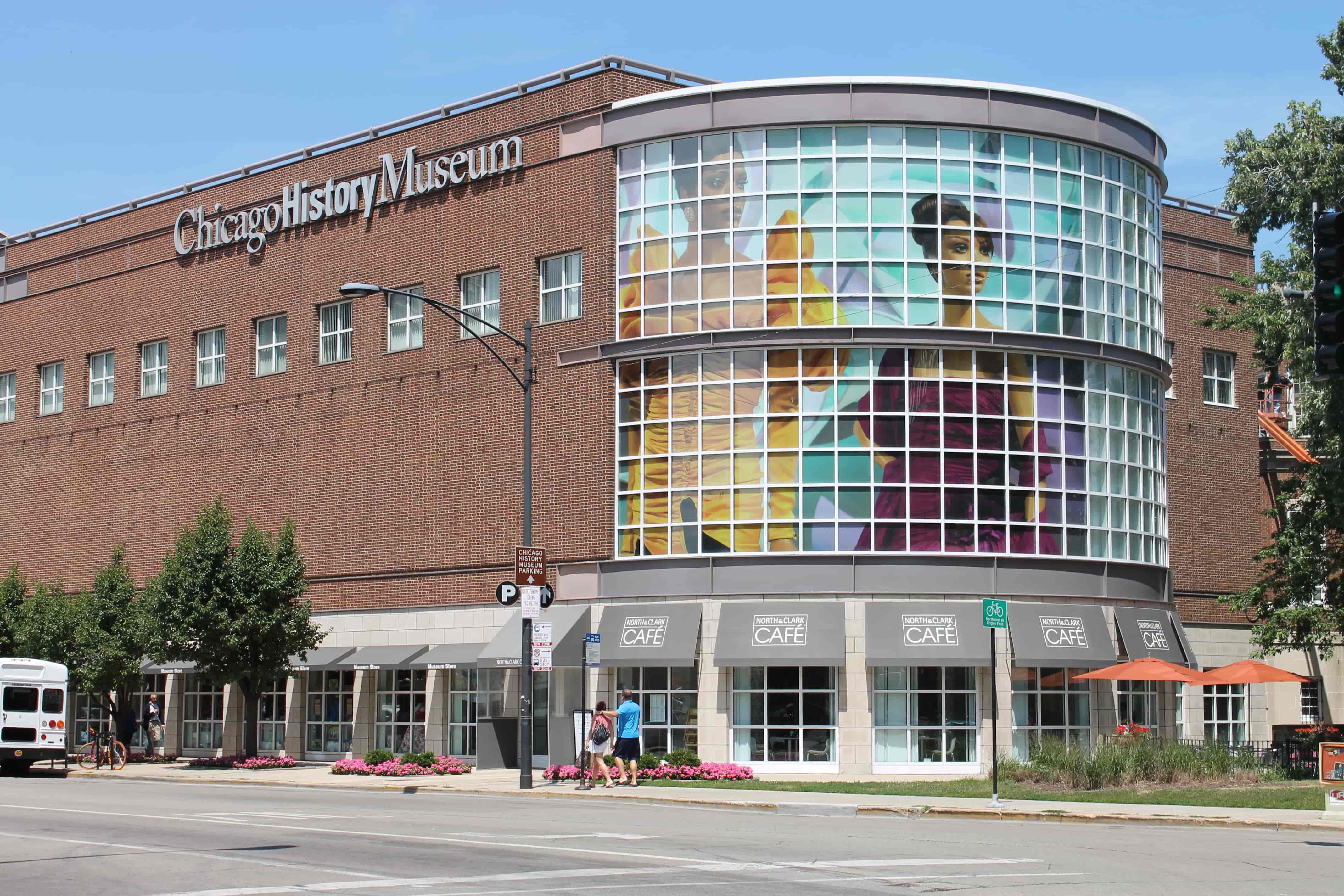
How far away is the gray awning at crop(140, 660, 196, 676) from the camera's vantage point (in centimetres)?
Answer: 4562

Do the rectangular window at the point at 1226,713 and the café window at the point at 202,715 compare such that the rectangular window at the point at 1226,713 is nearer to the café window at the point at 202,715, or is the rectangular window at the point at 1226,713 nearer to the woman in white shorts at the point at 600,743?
the woman in white shorts at the point at 600,743

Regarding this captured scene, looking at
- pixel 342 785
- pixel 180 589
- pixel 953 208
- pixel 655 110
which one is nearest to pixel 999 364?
pixel 953 208

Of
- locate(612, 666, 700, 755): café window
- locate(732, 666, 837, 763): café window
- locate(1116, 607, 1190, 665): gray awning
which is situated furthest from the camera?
locate(1116, 607, 1190, 665): gray awning

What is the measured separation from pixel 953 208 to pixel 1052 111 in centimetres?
362

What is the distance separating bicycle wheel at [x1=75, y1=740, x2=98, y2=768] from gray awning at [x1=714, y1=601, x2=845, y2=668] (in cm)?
1794

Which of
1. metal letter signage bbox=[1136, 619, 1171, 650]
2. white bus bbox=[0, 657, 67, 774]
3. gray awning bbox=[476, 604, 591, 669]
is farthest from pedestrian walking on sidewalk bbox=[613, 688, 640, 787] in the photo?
white bus bbox=[0, 657, 67, 774]

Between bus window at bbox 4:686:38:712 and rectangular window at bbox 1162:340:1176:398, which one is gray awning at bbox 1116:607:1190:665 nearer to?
rectangular window at bbox 1162:340:1176:398

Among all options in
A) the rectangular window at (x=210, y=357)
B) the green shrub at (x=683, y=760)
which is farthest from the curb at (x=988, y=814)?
the rectangular window at (x=210, y=357)

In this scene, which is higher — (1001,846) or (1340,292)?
(1340,292)

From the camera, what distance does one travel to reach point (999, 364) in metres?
36.6

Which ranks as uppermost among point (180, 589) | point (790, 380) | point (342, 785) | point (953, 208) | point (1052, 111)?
point (1052, 111)

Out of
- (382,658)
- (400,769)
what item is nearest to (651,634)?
(400,769)

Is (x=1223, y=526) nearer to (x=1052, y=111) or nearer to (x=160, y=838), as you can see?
(x=1052, y=111)

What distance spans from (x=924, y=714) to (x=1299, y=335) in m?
12.2
